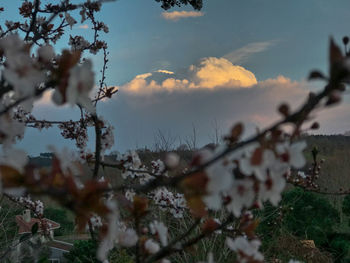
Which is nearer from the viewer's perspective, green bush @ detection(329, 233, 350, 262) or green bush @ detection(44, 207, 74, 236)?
green bush @ detection(329, 233, 350, 262)

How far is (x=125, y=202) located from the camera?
0.77 meters

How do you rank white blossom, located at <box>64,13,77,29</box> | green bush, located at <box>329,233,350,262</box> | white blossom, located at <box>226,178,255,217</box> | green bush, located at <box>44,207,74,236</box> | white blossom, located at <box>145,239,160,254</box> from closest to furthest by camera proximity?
white blossom, located at <box>226,178,255,217</box>
white blossom, located at <box>145,239,160,254</box>
white blossom, located at <box>64,13,77,29</box>
green bush, located at <box>329,233,350,262</box>
green bush, located at <box>44,207,74,236</box>

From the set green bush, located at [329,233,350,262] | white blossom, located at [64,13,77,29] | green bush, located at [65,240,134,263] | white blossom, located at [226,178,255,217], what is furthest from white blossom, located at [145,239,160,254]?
green bush, located at [329,233,350,262]

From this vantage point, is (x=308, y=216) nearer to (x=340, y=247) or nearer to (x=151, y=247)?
(x=340, y=247)

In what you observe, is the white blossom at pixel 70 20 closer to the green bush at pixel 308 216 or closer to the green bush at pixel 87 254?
the green bush at pixel 87 254

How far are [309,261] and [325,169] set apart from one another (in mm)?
4706

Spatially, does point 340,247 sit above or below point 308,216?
below

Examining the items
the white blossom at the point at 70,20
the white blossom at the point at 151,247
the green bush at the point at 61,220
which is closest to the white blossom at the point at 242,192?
the white blossom at the point at 151,247

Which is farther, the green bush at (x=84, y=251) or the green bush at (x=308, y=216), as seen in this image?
the green bush at (x=308, y=216)

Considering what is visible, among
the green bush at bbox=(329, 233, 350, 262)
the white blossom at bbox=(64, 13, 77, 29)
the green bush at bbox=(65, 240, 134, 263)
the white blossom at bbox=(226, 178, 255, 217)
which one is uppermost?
the white blossom at bbox=(64, 13, 77, 29)

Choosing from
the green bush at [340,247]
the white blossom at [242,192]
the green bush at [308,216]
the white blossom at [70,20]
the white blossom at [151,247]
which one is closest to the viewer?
the white blossom at [242,192]

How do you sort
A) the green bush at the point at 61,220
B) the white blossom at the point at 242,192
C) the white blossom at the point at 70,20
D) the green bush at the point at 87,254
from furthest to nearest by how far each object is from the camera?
the green bush at the point at 61,220, the green bush at the point at 87,254, the white blossom at the point at 70,20, the white blossom at the point at 242,192

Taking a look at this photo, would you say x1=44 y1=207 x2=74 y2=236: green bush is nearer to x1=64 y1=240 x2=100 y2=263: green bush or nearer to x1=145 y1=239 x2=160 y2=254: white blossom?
x1=64 y1=240 x2=100 y2=263: green bush

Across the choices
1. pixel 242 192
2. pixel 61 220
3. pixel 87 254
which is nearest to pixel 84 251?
pixel 87 254
